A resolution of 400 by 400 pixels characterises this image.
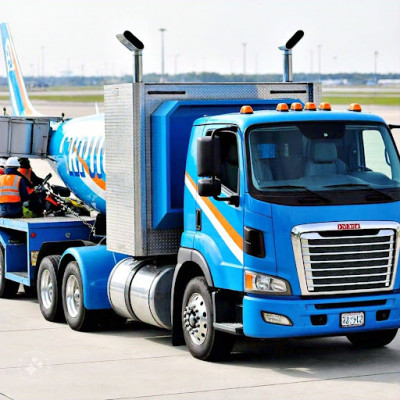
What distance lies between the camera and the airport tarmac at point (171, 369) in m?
10.0

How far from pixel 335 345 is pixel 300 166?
2533 millimetres

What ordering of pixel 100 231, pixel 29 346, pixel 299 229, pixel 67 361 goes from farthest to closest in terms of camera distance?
pixel 100 231, pixel 29 346, pixel 67 361, pixel 299 229

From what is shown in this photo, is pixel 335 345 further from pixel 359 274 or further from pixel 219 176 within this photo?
pixel 219 176

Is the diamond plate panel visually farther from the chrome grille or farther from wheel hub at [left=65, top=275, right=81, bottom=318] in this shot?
the chrome grille

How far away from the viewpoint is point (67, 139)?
17.1m

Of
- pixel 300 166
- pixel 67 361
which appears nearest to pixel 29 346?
pixel 67 361

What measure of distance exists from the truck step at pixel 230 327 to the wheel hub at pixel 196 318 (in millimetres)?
315

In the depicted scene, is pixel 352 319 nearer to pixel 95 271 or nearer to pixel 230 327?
pixel 230 327

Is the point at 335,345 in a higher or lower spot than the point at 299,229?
lower

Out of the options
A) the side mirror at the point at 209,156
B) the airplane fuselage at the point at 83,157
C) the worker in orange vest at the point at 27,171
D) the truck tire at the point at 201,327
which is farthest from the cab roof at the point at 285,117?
the worker in orange vest at the point at 27,171

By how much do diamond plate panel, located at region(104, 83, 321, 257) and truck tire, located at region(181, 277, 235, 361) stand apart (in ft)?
3.39

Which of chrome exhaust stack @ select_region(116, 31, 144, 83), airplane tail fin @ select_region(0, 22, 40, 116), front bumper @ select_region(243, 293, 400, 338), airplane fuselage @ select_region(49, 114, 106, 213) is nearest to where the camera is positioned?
front bumper @ select_region(243, 293, 400, 338)

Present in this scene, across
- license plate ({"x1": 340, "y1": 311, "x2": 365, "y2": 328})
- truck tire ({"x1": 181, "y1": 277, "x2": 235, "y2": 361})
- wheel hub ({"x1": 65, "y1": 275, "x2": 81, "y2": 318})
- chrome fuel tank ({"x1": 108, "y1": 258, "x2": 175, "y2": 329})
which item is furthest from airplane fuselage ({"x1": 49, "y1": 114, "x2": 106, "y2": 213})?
license plate ({"x1": 340, "y1": 311, "x2": 365, "y2": 328})

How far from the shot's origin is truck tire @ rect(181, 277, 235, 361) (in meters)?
11.3
